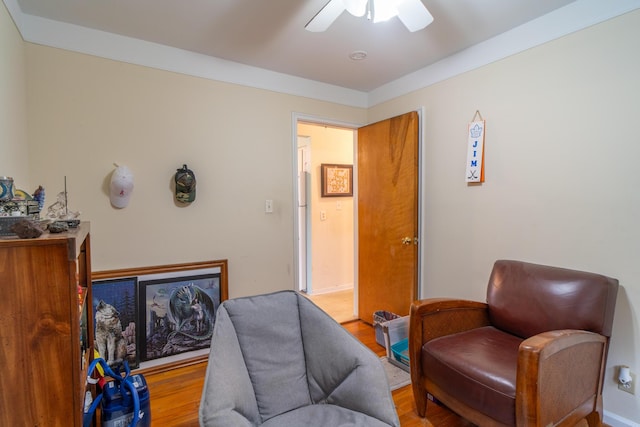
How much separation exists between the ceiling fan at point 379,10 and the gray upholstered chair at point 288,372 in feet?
4.67

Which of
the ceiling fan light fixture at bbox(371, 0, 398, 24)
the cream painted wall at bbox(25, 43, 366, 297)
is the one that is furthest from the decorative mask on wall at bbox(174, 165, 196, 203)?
the ceiling fan light fixture at bbox(371, 0, 398, 24)

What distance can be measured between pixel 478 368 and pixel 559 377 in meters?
0.33

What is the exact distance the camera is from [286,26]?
2.05m

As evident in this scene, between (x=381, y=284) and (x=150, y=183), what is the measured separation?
217 cm

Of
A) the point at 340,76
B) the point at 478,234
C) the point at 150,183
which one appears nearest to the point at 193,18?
the point at 150,183

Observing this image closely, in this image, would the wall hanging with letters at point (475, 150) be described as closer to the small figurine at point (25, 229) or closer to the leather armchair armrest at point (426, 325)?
the leather armchair armrest at point (426, 325)

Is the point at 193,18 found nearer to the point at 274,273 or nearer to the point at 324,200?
the point at 274,273

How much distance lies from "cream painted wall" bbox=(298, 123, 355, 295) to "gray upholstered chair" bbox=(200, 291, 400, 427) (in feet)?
8.83

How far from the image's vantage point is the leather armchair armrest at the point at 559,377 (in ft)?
4.36

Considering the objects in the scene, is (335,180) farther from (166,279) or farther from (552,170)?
(552,170)

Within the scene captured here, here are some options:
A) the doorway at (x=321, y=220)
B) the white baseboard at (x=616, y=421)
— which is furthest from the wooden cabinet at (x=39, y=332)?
the doorway at (x=321, y=220)

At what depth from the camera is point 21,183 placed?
6.04ft

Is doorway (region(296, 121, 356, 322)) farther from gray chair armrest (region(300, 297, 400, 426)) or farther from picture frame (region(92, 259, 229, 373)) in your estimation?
gray chair armrest (region(300, 297, 400, 426))

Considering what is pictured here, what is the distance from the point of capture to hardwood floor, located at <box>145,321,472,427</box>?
185cm
